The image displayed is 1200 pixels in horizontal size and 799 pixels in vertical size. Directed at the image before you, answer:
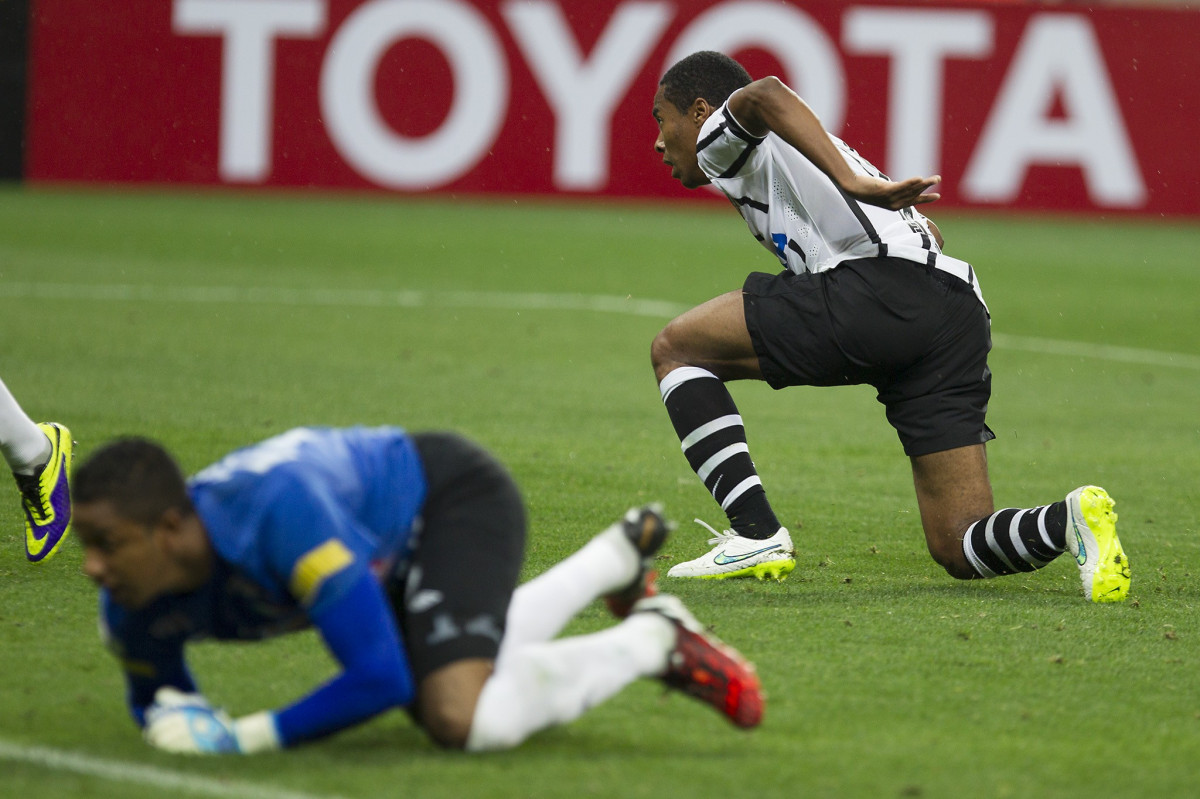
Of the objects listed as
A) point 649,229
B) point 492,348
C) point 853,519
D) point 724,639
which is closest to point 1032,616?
point 724,639

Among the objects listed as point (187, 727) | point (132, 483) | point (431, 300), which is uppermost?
point (132, 483)

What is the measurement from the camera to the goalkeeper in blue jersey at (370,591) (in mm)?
3234

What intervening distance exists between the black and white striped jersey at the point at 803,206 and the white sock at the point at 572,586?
1915 mm

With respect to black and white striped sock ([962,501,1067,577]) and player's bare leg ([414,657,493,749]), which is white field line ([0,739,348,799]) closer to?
player's bare leg ([414,657,493,749])

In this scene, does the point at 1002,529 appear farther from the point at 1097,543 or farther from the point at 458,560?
the point at 458,560

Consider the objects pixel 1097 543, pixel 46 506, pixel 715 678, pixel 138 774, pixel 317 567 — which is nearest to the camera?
pixel 317 567

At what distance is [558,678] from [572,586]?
0.99 ft

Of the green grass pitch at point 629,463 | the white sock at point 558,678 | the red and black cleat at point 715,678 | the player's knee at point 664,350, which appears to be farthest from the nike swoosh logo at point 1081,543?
the white sock at point 558,678

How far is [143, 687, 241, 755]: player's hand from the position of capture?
3434 mm

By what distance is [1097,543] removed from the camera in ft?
17.1

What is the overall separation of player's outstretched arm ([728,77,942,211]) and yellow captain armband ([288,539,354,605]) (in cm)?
238

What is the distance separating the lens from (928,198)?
5141mm

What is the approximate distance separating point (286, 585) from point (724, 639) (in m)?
1.73

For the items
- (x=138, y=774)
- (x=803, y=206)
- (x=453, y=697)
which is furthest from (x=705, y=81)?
(x=138, y=774)
